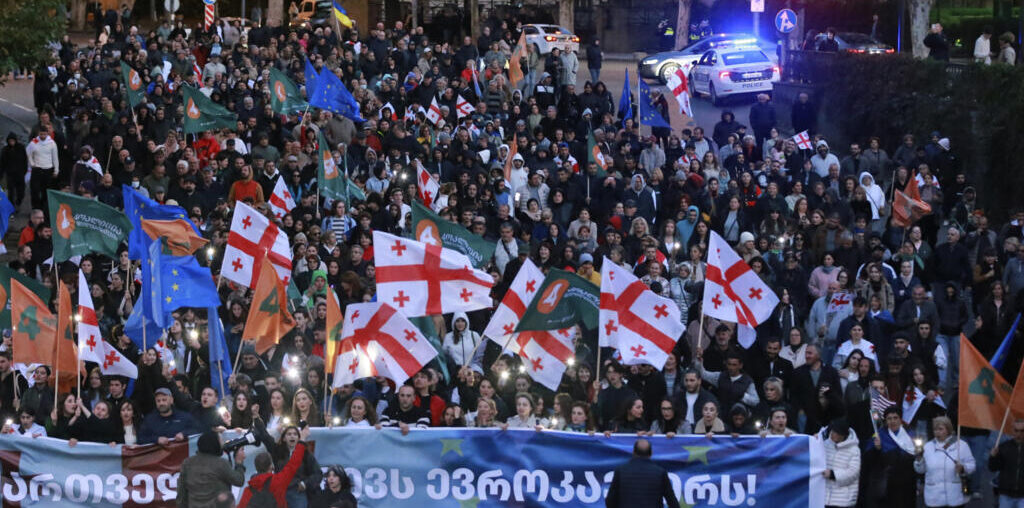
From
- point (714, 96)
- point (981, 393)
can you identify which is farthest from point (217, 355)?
point (714, 96)

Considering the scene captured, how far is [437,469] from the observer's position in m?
13.1

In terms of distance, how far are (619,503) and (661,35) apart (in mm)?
46542

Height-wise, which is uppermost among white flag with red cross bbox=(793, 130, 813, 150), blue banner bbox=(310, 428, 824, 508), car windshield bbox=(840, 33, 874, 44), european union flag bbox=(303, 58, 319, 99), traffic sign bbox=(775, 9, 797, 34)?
european union flag bbox=(303, 58, 319, 99)

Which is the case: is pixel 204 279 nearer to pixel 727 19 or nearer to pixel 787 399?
pixel 787 399

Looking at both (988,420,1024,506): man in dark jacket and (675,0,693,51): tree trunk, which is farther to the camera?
(675,0,693,51): tree trunk

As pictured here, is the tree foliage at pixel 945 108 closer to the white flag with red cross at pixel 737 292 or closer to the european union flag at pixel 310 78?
the european union flag at pixel 310 78

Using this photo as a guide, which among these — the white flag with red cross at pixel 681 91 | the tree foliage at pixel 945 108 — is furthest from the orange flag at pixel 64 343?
the tree foliage at pixel 945 108

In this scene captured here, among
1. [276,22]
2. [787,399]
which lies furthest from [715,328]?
[276,22]

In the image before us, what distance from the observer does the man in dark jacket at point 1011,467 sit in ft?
41.2

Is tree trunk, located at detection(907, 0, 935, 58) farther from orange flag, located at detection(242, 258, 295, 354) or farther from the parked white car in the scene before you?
orange flag, located at detection(242, 258, 295, 354)

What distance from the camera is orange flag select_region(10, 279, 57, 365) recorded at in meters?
13.7

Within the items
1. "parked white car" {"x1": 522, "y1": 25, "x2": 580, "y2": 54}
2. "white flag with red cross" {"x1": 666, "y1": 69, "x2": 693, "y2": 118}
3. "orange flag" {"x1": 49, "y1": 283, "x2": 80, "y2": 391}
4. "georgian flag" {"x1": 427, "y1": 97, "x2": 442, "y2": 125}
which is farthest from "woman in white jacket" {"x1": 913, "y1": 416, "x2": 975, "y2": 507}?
"parked white car" {"x1": 522, "y1": 25, "x2": 580, "y2": 54}

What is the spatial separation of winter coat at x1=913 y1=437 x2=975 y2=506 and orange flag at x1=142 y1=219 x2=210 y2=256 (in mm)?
7332

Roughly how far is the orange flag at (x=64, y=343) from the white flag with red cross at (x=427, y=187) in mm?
6921
